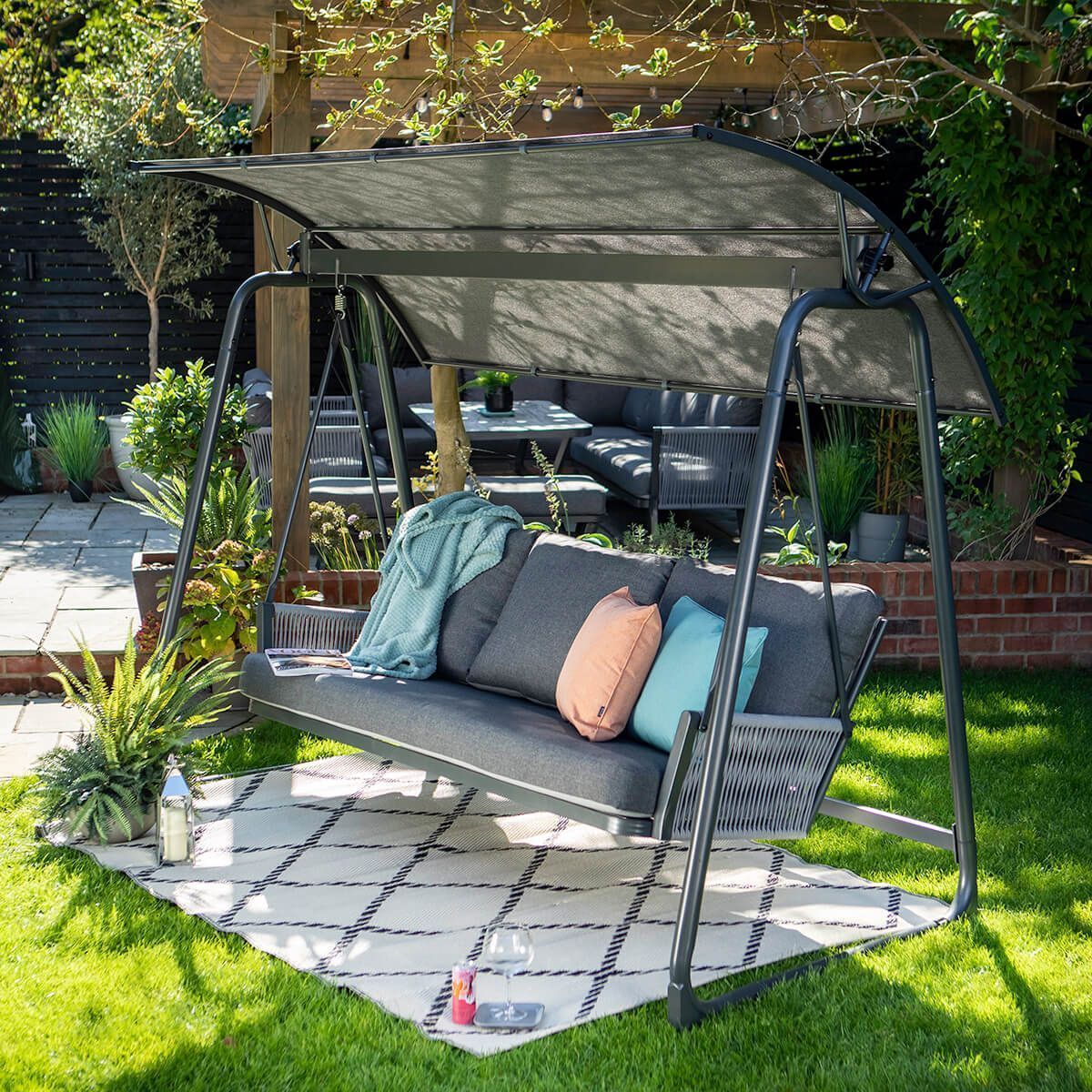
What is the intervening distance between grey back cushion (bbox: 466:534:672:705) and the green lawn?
976 mm

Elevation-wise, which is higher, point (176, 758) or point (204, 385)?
point (204, 385)

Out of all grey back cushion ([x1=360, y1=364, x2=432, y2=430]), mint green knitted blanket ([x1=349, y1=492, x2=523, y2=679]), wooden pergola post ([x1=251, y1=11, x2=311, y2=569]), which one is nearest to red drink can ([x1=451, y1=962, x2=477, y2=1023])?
mint green knitted blanket ([x1=349, y1=492, x2=523, y2=679])

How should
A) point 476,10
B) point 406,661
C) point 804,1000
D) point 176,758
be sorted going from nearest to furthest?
1. point 804,1000
2. point 176,758
3. point 406,661
4. point 476,10

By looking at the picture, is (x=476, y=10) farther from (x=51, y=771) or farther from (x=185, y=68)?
(x=185, y=68)

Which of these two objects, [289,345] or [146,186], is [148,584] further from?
[146,186]

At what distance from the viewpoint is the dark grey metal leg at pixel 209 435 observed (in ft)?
15.1

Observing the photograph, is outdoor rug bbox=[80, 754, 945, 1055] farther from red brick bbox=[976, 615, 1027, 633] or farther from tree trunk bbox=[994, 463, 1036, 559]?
tree trunk bbox=[994, 463, 1036, 559]

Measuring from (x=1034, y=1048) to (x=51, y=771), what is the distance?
278cm

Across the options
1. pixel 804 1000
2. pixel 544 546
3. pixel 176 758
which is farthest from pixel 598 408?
pixel 804 1000

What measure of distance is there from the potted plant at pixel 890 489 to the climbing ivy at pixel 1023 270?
0.93 meters

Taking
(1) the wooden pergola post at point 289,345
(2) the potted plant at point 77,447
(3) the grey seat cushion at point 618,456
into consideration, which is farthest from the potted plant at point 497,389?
(2) the potted plant at point 77,447

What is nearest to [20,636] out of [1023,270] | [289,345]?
[289,345]

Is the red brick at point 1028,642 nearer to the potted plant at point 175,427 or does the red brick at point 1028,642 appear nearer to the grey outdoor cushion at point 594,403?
the potted plant at point 175,427

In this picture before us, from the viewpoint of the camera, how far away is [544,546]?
15.7 feet
